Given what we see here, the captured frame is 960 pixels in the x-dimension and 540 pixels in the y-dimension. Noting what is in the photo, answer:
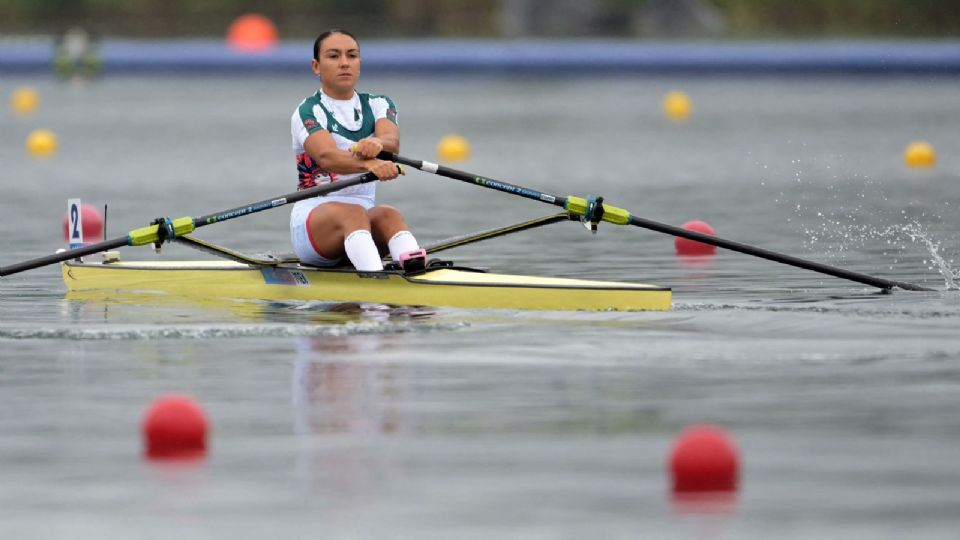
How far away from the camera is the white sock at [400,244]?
9984 mm

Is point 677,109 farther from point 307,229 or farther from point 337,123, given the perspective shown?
point 307,229

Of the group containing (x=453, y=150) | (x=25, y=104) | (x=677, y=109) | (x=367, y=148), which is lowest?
(x=367, y=148)

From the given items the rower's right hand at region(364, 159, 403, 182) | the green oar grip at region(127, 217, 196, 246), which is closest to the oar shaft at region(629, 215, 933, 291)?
the rower's right hand at region(364, 159, 403, 182)

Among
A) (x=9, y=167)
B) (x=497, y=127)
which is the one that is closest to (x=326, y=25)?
(x=497, y=127)

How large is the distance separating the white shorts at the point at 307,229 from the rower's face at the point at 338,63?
528mm

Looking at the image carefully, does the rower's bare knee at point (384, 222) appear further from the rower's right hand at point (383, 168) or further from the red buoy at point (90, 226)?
the red buoy at point (90, 226)

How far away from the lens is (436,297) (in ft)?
31.8

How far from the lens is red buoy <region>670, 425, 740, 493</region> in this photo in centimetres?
565

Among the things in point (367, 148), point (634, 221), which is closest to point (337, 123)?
point (367, 148)

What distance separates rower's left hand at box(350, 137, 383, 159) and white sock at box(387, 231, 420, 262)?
0.41 m

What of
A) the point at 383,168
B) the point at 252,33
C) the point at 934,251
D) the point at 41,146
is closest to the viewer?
the point at 383,168

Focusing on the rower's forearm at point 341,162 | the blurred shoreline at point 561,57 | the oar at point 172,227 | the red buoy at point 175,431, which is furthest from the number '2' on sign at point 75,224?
the blurred shoreline at point 561,57

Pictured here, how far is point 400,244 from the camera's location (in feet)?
32.9

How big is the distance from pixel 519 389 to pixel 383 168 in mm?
2658
